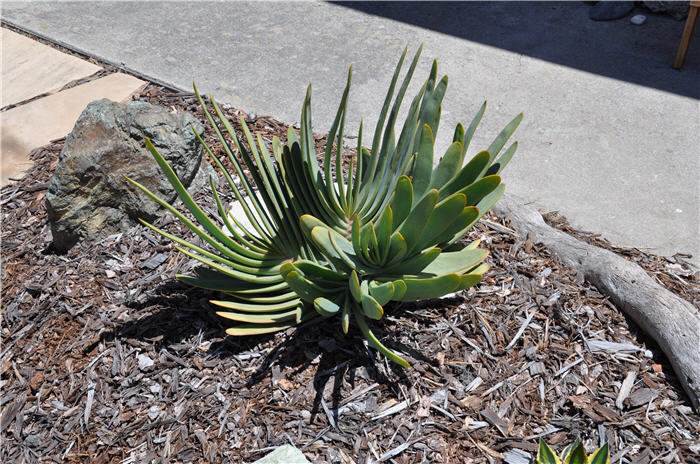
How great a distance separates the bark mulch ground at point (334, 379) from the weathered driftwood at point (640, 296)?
0.06m

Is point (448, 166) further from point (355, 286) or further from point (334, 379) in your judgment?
point (334, 379)

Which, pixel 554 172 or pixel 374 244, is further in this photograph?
pixel 554 172

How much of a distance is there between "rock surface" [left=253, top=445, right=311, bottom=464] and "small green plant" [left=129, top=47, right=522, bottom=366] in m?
0.44

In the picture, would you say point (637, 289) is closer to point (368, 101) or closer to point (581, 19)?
point (368, 101)

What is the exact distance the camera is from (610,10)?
5.70 m

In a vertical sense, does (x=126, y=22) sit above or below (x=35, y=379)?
above

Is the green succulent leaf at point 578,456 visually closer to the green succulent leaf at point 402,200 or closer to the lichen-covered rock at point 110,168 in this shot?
the green succulent leaf at point 402,200

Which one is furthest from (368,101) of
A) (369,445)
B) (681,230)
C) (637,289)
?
(369,445)

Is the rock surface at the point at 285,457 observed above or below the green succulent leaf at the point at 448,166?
below

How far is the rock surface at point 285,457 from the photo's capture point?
2.12 meters

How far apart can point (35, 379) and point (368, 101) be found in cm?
296

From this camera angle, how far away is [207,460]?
87.3 inches

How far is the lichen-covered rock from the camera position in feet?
9.68

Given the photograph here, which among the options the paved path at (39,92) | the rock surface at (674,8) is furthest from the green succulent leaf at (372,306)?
the rock surface at (674,8)
